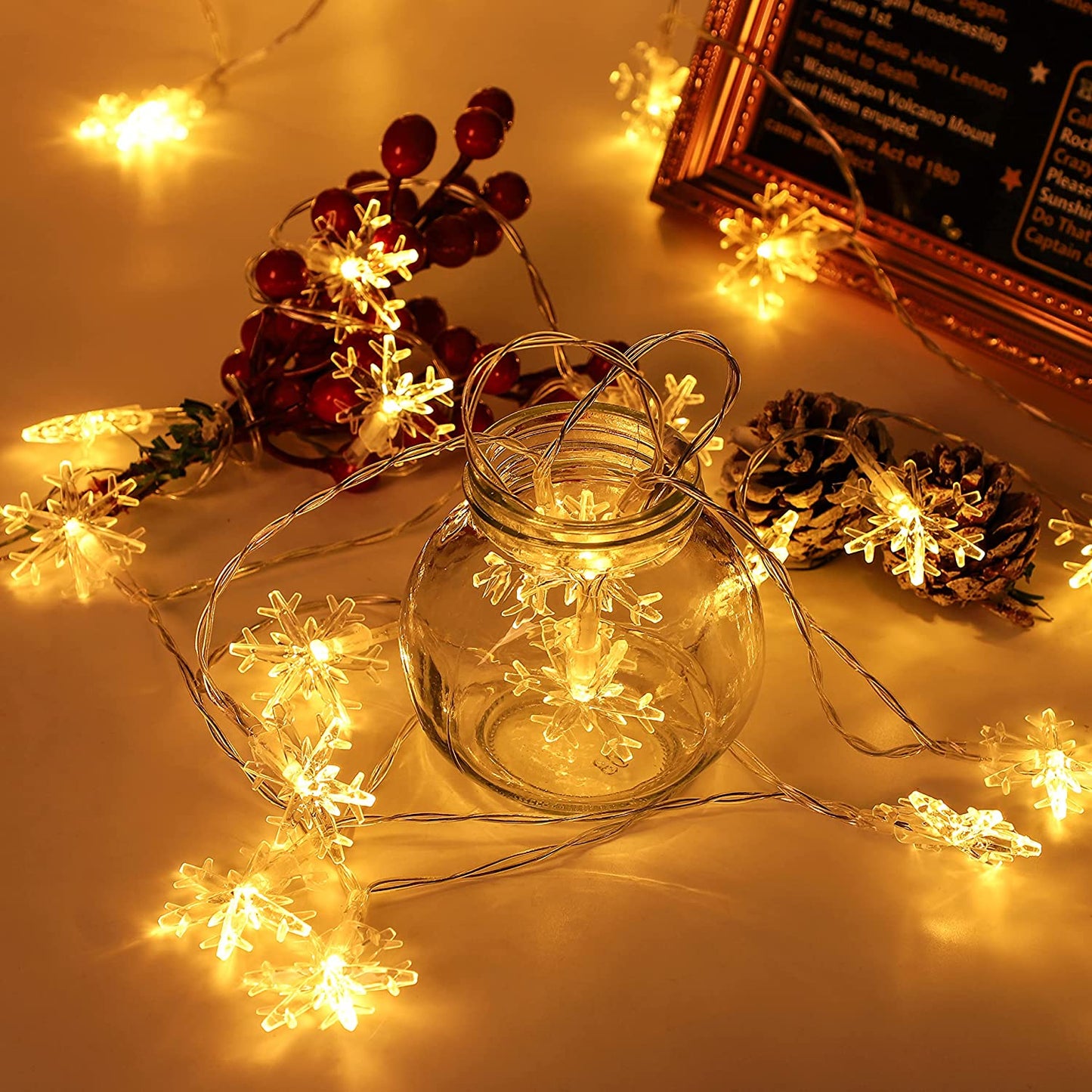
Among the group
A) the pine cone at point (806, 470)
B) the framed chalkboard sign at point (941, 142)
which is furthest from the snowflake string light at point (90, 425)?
the framed chalkboard sign at point (941, 142)

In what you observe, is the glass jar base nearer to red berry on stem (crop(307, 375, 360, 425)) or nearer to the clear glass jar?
the clear glass jar

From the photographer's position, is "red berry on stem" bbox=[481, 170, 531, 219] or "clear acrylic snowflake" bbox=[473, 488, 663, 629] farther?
"red berry on stem" bbox=[481, 170, 531, 219]

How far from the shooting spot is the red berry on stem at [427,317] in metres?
0.90

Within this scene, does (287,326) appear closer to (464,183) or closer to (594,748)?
(464,183)

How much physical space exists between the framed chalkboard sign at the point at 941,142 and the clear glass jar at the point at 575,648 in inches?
15.6

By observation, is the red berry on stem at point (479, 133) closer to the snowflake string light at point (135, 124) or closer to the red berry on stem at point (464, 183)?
the red berry on stem at point (464, 183)

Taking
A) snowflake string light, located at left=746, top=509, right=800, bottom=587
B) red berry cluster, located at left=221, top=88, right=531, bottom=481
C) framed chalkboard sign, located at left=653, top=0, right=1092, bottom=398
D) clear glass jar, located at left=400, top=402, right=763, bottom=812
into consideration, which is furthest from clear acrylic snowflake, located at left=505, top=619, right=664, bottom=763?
framed chalkboard sign, located at left=653, top=0, right=1092, bottom=398

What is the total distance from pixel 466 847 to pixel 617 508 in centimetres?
18

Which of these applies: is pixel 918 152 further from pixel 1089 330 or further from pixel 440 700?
pixel 440 700

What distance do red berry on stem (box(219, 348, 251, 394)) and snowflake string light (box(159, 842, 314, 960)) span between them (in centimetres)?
34

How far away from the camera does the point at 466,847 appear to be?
0.67 meters

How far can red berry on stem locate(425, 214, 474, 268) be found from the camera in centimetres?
88

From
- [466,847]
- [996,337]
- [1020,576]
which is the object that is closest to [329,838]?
[466,847]

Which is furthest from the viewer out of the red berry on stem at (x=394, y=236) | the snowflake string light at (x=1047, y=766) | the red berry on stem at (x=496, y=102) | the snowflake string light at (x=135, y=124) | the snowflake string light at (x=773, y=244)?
the snowflake string light at (x=135, y=124)
